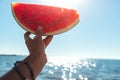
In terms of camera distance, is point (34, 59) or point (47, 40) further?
point (47, 40)

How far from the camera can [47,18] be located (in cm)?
A: 170

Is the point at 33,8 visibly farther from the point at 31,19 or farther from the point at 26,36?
the point at 26,36

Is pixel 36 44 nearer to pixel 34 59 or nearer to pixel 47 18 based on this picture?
pixel 34 59

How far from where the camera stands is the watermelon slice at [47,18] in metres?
1.62

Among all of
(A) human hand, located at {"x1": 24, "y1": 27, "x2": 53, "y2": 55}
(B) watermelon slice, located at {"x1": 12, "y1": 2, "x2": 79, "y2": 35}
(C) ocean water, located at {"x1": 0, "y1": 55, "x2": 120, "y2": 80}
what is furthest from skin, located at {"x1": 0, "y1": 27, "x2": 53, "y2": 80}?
(C) ocean water, located at {"x1": 0, "y1": 55, "x2": 120, "y2": 80}

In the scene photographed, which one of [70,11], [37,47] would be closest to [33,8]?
[70,11]

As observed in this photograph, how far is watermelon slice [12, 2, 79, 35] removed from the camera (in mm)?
1625

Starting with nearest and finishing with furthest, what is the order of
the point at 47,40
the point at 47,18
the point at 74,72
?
the point at 47,40 → the point at 47,18 → the point at 74,72

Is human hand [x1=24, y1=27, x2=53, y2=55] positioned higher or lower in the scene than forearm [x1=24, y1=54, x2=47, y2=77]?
higher

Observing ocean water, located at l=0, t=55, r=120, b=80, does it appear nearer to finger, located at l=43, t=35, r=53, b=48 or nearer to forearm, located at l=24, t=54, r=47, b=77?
finger, located at l=43, t=35, r=53, b=48

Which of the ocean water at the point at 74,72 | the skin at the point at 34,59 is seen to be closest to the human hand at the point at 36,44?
the skin at the point at 34,59

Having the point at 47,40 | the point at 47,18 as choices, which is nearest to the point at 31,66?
the point at 47,40

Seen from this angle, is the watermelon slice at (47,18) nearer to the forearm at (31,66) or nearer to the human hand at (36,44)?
the human hand at (36,44)

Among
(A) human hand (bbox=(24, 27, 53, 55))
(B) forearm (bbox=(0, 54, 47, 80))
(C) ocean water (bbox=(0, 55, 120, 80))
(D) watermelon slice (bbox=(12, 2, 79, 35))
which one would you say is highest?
(D) watermelon slice (bbox=(12, 2, 79, 35))
